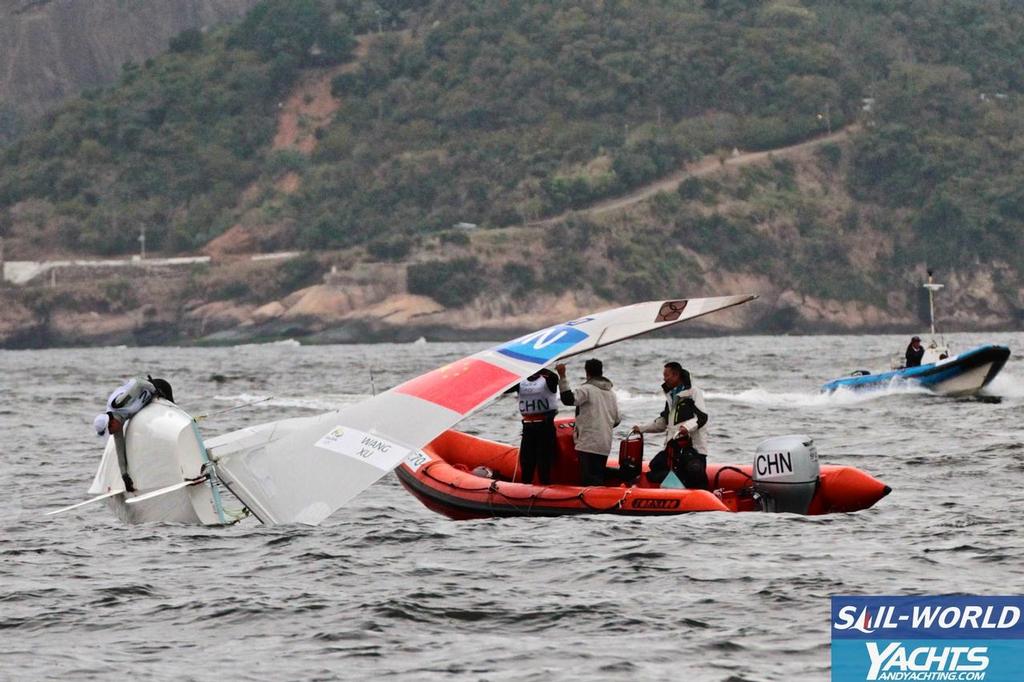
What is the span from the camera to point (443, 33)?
16738cm

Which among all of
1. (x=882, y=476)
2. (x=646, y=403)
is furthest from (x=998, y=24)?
(x=882, y=476)

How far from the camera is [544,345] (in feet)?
59.7

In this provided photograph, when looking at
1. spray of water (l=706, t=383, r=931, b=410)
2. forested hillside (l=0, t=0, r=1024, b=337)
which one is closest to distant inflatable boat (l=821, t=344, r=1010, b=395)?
spray of water (l=706, t=383, r=931, b=410)

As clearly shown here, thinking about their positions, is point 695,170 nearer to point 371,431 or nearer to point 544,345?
point 544,345

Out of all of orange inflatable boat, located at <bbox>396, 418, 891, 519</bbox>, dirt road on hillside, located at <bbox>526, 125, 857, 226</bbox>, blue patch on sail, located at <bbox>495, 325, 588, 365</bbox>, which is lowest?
orange inflatable boat, located at <bbox>396, 418, 891, 519</bbox>

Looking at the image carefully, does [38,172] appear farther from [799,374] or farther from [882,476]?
[882,476]

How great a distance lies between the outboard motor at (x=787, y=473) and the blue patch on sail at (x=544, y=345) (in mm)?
2347

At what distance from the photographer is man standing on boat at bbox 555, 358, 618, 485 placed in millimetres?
17484

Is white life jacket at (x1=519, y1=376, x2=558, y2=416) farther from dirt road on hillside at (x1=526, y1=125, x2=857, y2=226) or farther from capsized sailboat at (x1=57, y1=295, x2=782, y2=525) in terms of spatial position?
dirt road on hillside at (x1=526, y1=125, x2=857, y2=226)

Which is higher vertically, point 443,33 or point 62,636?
point 443,33

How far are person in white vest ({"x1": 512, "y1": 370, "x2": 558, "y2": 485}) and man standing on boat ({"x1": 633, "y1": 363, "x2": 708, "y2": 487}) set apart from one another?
3.12 ft

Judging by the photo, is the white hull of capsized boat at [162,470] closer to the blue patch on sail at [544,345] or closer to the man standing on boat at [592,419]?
the blue patch on sail at [544,345]

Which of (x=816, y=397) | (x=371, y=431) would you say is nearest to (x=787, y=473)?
(x=371, y=431)

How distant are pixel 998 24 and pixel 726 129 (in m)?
35.2
